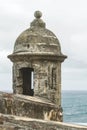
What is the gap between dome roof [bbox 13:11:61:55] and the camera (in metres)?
12.0

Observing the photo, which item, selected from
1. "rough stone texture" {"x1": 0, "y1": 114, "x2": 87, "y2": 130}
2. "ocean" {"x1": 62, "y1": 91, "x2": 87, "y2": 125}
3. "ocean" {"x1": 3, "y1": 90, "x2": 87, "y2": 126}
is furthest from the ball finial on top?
"ocean" {"x1": 62, "y1": 91, "x2": 87, "y2": 125}

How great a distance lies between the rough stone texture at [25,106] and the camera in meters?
10.1

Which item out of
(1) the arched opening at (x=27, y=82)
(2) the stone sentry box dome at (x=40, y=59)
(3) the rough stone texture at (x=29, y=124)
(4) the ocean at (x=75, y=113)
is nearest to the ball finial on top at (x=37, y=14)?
(2) the stone sentry box dome at (x=40, y=59)

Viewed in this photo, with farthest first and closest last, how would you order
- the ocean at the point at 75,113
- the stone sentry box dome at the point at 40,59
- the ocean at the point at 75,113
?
the ocean at the point at 75,113, the ocean at the point at 75,113, the stone sentry box dome at the point at 40,59

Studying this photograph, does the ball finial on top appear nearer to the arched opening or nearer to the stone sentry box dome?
the stone sentry box dome

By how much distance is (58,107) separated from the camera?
11711 mm

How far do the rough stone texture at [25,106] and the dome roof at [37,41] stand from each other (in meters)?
1.36

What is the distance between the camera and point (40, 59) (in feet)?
39.1

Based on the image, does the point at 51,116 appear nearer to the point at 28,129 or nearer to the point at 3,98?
the point at 3,98

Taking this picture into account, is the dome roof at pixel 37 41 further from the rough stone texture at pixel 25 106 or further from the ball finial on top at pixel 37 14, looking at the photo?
the rough stone texture at pixel 25 106

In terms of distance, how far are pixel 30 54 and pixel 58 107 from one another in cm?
138

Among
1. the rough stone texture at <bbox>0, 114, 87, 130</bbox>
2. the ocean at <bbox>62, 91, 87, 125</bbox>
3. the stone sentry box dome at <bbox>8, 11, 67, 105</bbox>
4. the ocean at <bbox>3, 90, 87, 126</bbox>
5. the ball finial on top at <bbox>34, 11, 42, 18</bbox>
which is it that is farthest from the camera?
the ocean at <bbox>62, 91, 87, 125</bbox>

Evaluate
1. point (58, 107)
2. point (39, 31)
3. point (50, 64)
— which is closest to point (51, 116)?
point (58, 107)

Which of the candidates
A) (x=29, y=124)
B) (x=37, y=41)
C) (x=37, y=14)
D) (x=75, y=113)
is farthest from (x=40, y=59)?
(x=75, y=113)
